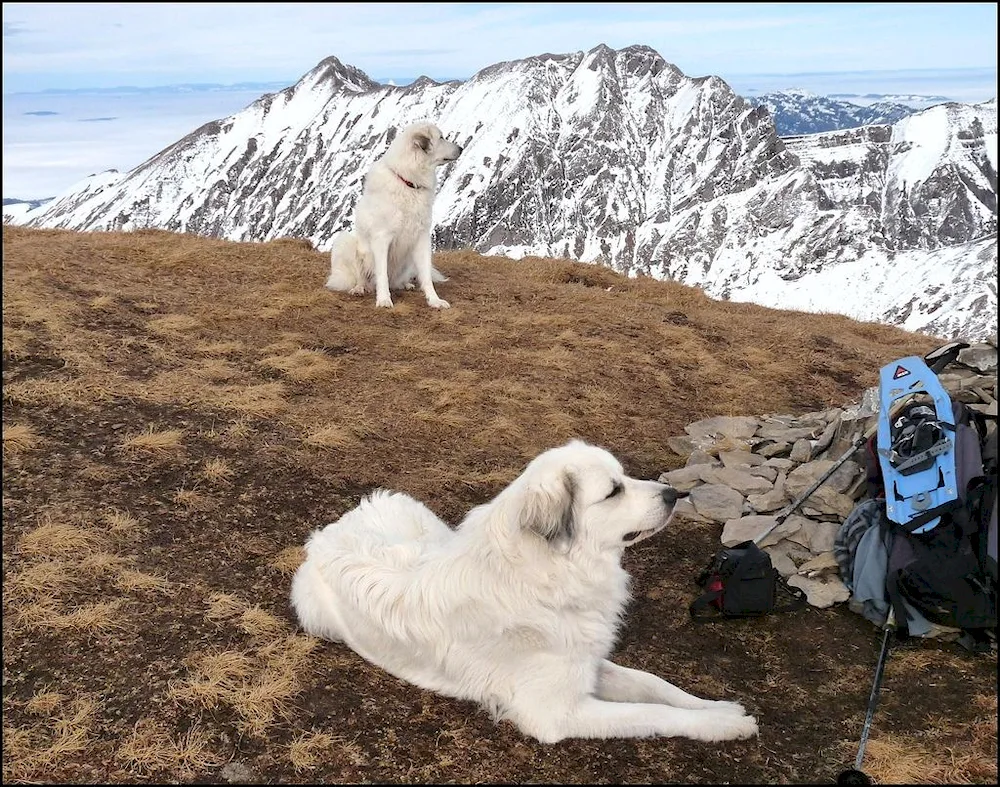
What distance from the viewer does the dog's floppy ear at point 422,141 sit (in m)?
11.9

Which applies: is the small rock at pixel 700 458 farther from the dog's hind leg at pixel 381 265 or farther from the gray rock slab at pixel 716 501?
the dog's hind leg at pixel 381 265

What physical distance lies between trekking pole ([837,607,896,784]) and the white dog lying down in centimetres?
55

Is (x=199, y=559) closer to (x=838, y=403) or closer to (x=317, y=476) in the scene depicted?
(x=317, y=476)

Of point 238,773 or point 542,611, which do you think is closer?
point 238,773

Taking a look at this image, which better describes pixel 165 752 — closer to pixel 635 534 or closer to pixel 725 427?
pixel 635 534

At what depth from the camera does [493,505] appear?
14.6 ft

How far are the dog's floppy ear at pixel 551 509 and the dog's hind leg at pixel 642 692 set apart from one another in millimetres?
953

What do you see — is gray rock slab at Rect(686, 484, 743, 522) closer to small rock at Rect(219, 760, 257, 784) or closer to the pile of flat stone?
the pile of flat stone

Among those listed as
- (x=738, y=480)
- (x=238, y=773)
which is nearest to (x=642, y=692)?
(x=238, y=773)

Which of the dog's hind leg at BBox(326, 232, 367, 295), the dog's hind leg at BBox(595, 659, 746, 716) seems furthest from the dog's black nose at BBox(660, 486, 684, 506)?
the dog's hind leg at BBox(326, 232, 367, 295)

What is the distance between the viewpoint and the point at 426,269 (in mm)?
12570

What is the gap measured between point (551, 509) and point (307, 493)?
350cm

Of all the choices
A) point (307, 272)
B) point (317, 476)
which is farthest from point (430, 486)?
point (307, 272)

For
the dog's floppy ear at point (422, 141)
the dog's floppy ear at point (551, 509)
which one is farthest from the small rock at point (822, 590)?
the dog's floppy ear at point (422, 141)
